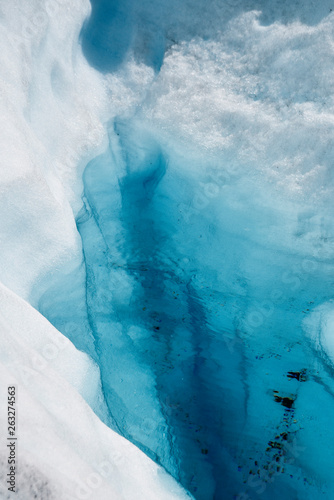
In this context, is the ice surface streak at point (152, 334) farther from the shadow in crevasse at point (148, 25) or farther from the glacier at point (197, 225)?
the shadow in crevasse at point (148, 25)

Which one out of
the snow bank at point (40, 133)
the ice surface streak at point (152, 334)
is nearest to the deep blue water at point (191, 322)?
the ice surface streak at point (152, 334)

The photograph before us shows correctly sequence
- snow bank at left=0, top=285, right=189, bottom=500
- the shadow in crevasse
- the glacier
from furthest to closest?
the shadow in crevasse
the glacier
snow bank at left=0, top=285, right=189, bottom=500

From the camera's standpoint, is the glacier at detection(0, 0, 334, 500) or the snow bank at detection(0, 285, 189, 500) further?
the glacier at detection(0, 0, 334, 500)

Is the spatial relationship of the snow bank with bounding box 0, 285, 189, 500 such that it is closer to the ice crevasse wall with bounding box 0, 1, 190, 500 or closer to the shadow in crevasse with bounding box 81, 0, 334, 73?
the ice crevasse wall with bounding box 0, 1, 190, 500

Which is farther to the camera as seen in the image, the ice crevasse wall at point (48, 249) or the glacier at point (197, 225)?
the glacier at point (197, 225)

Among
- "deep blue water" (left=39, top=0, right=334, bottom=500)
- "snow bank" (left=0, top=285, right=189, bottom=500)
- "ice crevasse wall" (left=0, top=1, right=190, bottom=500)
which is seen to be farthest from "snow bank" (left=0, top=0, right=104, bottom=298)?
"snow bank" (left=0, top=285, right=189, bottom=500)

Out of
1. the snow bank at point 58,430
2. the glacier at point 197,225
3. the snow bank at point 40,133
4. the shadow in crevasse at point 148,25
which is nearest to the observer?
the snow bank at point 58,430

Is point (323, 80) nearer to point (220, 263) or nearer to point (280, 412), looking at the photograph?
point (220, 263)

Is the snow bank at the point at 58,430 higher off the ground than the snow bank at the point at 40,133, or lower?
lower

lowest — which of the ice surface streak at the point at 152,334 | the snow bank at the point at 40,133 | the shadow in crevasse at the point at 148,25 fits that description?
the ice surface streak at the point at 152,334

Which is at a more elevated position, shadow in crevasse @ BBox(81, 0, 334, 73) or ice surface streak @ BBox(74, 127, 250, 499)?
shadow in crevasse @ BBox(81, 0, 334, 73)

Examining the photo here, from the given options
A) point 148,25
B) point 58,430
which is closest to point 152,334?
point 58,430
